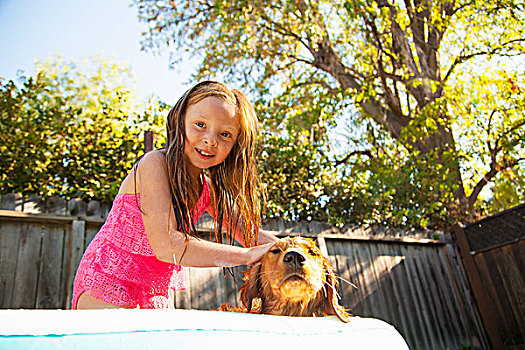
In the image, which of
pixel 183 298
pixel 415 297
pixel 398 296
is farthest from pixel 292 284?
pixel 415 297

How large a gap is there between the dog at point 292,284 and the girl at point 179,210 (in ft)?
0.21

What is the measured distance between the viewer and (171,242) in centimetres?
126

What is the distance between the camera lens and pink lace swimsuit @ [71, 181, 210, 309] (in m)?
1.29

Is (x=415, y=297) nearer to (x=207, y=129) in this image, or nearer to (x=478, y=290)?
(x=478, y=290)

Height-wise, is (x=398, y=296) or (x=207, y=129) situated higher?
(x=207, y=129)

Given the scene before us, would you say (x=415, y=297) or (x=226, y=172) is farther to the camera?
(x=415, y=297)

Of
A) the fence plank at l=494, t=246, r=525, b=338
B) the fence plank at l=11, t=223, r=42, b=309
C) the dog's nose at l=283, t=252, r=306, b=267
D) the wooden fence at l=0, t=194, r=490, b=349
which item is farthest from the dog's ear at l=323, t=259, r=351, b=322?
the fence plank at l=494, t=246, r=525, b=338

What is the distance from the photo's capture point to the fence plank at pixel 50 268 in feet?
10.4

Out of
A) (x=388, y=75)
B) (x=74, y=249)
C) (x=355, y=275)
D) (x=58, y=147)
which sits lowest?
(x=355, y=275)

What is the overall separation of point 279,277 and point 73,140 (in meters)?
3.18

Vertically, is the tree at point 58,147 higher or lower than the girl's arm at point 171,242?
higher

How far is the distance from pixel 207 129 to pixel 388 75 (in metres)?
6.95

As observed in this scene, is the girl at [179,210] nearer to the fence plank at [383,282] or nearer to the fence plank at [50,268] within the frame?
the fence plank at [50,268]

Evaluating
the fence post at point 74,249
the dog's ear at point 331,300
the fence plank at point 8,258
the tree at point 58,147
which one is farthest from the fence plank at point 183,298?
the dog's ear at point 331,300
